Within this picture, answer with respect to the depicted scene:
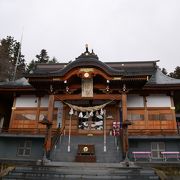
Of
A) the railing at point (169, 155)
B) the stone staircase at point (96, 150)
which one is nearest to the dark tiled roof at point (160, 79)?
the railing at point (169, 155)

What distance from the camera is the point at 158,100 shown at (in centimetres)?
1897

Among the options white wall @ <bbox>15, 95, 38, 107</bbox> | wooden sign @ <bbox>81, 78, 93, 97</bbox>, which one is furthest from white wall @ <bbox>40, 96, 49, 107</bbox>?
wooden sign @ <bbox>81, 78, 93, 97</bbox>

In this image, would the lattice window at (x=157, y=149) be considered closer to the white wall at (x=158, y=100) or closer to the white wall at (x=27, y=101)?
the white wall at (x=158, y=100)

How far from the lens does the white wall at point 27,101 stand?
20000 millimetres

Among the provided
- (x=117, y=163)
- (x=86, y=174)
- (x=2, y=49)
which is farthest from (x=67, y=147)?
(x=2, y=49)

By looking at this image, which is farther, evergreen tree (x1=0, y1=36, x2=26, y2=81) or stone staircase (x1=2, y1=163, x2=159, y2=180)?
evergreen tree (x1=0, y1=36, x2=26, y2=81)

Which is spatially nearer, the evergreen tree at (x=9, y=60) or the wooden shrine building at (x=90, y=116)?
A: the wooden shrine building at (x=90, y=116)

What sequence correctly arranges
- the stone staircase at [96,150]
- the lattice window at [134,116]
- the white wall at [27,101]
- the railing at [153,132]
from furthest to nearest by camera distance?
the white wall at [27,101]
the lattice window at [134,116]
the railing at [153,132]
the stone staircase at [96,150]

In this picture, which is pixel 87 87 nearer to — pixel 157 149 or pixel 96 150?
pixel 96 150

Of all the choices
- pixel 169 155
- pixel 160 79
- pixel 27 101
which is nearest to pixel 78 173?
pixel 169 155

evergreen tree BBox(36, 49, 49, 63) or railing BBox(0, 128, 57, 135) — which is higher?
evergreen tree BBox(36, 49, 49, 63)

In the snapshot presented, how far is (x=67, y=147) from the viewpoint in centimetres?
1523

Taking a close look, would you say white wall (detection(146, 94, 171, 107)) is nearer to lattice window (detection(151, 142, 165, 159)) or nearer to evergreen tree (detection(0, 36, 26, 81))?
lattice window (detection(151, 142, 165, 159))

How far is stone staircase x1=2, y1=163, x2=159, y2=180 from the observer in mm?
10430
